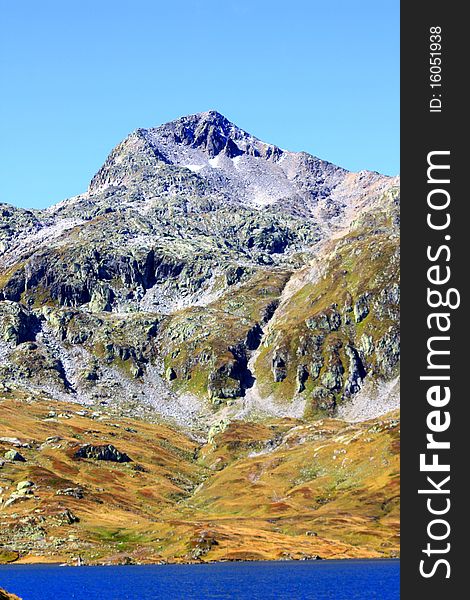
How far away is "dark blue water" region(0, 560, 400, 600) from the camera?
115m

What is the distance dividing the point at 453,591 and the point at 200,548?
178 meters

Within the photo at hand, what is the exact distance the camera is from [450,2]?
Result: 2512 cm

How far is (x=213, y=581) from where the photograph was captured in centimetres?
13875

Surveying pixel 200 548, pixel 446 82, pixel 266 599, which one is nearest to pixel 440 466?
pixel 446 82

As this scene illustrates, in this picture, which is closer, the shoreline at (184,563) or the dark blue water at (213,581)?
the dark blue water at (213,581)

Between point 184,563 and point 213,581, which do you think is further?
point 184,563

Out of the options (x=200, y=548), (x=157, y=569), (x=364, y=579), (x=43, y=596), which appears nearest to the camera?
(x=43, y=596)

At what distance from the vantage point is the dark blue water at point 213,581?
114750mm

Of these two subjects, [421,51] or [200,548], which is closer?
[421,51]

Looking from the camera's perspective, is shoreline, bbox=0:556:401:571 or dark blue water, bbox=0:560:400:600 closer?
dark blue water, bbox=0:560:400:600

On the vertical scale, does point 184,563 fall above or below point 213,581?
below

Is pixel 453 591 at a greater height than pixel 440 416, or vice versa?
pixel 440 416

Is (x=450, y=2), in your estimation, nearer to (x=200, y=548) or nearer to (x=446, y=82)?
(x=446, y=82)

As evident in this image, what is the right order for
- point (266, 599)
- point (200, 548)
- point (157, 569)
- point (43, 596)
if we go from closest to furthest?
point (266, 599) → point (43, 596) → point (157, 569) → point (200, 548)
